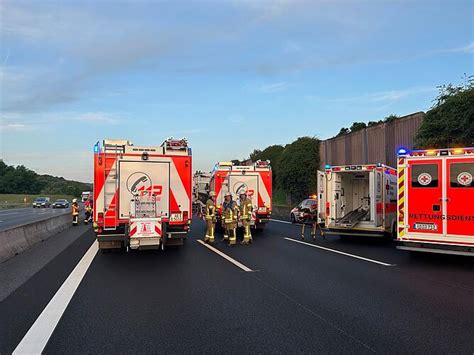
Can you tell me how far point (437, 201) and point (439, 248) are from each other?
1.08 metres

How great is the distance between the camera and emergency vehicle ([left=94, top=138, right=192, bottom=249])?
11.2 metres

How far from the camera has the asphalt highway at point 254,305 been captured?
4863 mm

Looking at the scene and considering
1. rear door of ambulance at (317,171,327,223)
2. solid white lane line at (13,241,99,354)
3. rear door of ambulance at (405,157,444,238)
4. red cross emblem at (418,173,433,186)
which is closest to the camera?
solid white lane line at (13,241,99,354)

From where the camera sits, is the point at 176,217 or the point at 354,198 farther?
the point at 354,198

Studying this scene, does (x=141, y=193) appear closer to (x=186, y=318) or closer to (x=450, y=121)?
(x=186, y=318)

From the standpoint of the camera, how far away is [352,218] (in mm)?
15227

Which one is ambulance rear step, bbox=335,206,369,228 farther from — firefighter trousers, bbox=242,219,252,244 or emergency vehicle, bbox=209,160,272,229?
emergency vehicle, bbox=209,160,272,229

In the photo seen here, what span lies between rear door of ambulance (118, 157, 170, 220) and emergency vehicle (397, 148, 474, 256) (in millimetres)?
6117

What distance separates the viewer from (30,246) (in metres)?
13.6

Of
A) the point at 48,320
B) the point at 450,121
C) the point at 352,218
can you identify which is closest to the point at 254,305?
the point at 48,320

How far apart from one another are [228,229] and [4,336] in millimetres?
9468

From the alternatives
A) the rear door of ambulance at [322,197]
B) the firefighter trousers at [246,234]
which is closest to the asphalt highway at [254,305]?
the firefighter trousers at [246,234]

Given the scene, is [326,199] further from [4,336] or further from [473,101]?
[4,336]

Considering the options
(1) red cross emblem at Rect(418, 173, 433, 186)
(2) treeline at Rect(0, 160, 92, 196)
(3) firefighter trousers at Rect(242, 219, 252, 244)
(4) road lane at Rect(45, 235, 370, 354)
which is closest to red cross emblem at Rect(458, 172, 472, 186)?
(1) red cross emblem at Rect(418, 173, 433, 186)
